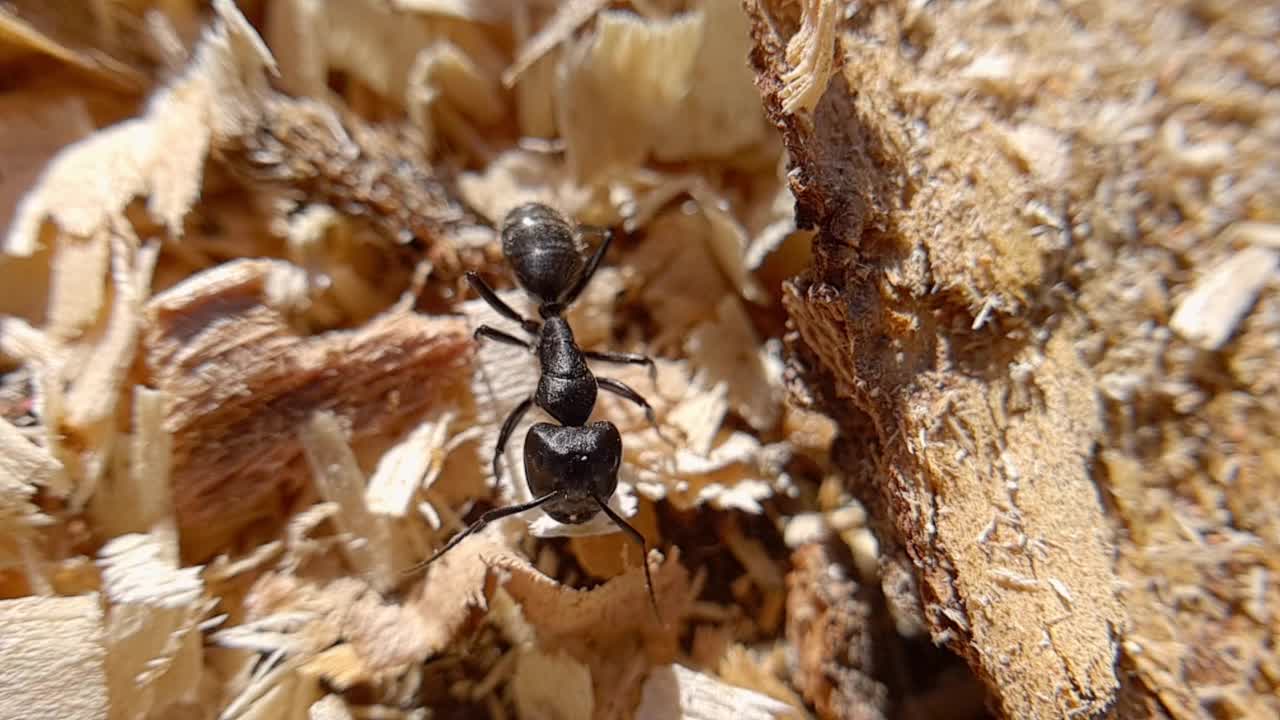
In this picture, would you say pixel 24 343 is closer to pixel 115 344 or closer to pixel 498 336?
pixel 115 344

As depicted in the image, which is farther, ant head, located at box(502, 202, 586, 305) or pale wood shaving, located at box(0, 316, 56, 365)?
ant head, located at box(502, 202, 586, 305)

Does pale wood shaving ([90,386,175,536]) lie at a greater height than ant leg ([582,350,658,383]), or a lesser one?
lesser

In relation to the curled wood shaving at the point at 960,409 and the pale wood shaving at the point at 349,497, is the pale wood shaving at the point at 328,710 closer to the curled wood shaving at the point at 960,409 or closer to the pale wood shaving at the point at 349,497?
the pale wood shaving at the point at 349,497

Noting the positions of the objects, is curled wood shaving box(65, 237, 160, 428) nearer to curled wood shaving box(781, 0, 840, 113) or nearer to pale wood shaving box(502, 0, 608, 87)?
pale wood shaving box(502, 0, 608, 87)

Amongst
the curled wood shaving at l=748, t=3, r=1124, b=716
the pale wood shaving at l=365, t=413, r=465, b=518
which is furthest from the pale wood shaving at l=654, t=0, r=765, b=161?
the pale wood shaving at l=365, t=413, r=465, b=518

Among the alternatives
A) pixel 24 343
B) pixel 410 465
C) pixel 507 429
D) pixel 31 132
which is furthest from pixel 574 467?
pixel 31 132

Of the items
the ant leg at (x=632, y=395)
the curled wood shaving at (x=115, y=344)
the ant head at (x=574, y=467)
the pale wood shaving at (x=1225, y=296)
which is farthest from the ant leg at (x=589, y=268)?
the pale wood shaving at (x=1225, y=296)

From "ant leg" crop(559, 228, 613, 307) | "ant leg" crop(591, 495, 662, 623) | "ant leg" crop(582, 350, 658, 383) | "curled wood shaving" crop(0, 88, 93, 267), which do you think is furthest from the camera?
"ant leg" crop(559, 228, 613, 307)
